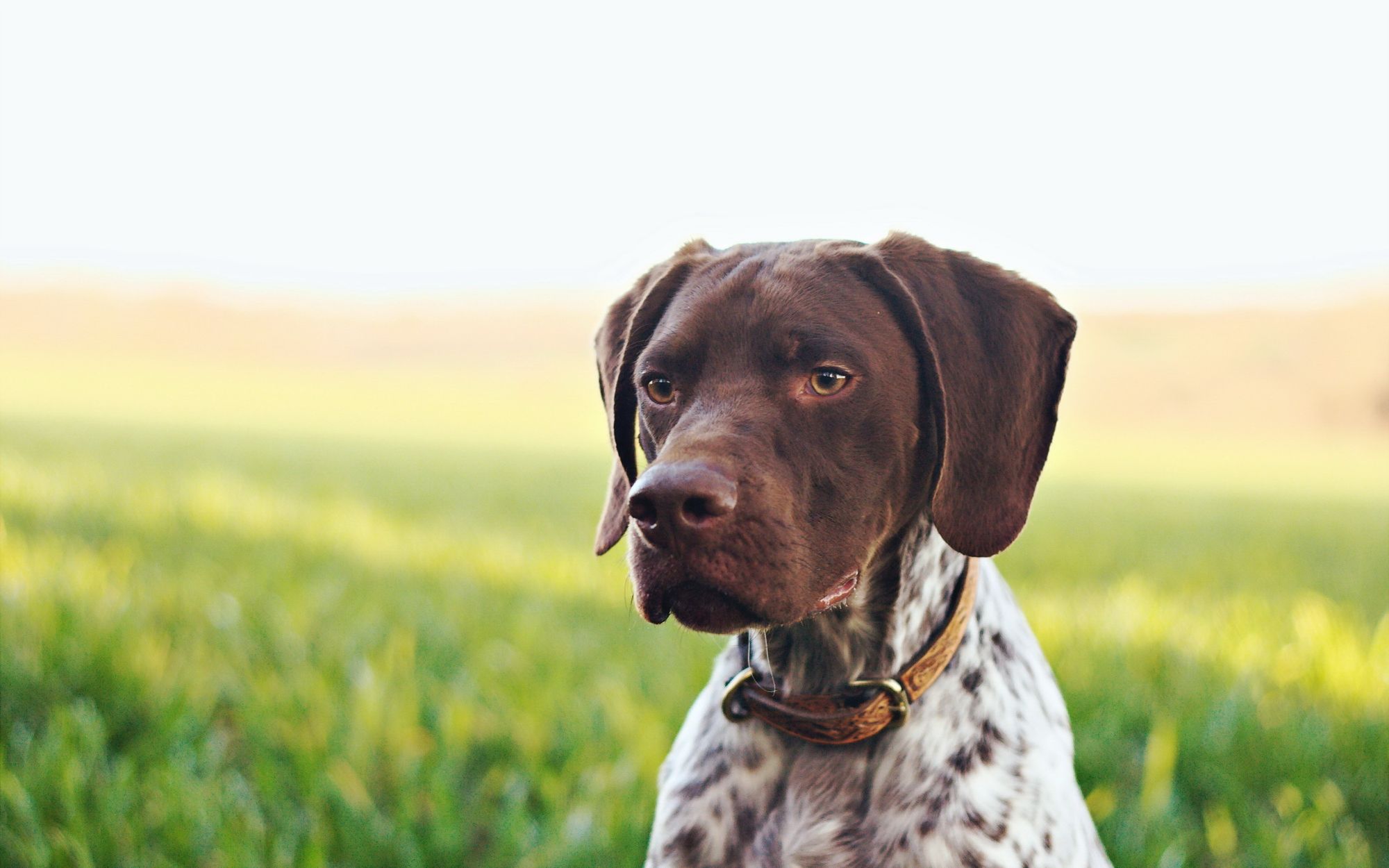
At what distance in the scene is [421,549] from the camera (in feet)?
24.9

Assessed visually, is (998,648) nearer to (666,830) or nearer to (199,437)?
(666,830)

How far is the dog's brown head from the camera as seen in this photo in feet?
6.53

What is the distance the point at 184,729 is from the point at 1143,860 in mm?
3066

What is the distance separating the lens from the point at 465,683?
4496 mm

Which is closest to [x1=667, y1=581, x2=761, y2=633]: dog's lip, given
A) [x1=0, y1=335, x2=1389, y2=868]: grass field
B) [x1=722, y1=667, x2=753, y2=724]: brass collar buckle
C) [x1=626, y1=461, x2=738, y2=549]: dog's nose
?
[x1=626, y1=461, x2=738, y2=549]: dog's nose

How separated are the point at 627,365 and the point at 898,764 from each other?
1.09 meters

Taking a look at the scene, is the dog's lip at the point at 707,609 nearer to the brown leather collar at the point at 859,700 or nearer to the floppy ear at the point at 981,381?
the brown leather collar at the point at 859,700

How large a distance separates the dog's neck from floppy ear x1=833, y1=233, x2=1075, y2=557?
0.44 feet

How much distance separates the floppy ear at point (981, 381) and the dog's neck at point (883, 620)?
13cm

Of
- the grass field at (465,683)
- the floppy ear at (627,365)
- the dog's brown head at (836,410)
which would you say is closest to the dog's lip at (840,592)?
the dog's brown head at (836,410)

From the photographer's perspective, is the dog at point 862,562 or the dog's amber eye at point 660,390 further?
the dog's amber eye at point 660,390

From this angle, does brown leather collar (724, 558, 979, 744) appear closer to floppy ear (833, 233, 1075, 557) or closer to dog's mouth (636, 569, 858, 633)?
floppy ear (833, 233, 1075, 557)

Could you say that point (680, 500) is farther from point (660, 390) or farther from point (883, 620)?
point (883, 620)

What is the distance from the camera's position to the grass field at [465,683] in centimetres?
313
